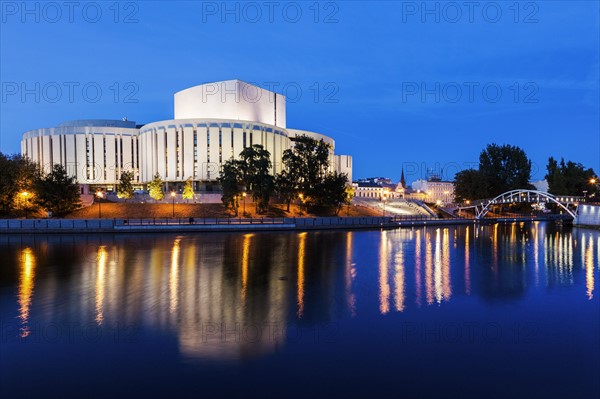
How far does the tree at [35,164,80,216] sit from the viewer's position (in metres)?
46.0

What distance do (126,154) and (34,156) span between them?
Result: 23543 mm

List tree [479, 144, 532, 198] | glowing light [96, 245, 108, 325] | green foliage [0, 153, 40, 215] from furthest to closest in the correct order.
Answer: tree [479, 144, 532, 198]
green foliage [0, 153, 40, 215]
glowing light [96, 245, 108, 325]

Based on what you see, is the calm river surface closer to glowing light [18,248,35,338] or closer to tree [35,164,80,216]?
glowing light [18,248,35,338]

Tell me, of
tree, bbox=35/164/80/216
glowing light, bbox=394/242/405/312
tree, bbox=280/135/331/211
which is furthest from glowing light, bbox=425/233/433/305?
tree, bbox=35/164/80/216

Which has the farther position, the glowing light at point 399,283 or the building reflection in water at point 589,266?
the building reflection in water at point 589,266

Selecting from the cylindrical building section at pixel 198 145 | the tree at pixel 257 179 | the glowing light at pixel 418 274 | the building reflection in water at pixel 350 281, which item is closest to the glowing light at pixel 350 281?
the building reflection in water at pixel 350 281

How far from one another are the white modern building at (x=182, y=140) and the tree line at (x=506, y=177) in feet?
Answer: 138

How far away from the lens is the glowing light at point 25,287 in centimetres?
1095

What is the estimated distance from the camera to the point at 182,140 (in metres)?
77.4

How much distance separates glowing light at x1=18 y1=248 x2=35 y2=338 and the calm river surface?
2.7 inches

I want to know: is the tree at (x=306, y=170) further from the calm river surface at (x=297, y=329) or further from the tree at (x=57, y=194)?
the calm river surface at (x=297, y=329)

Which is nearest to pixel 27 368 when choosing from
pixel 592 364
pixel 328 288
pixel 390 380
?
pixel 390 380

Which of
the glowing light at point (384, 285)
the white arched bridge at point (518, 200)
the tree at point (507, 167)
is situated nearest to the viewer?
the glowing light at point (384, 285)

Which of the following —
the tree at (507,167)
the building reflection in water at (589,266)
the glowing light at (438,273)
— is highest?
the tree at (507,167)
